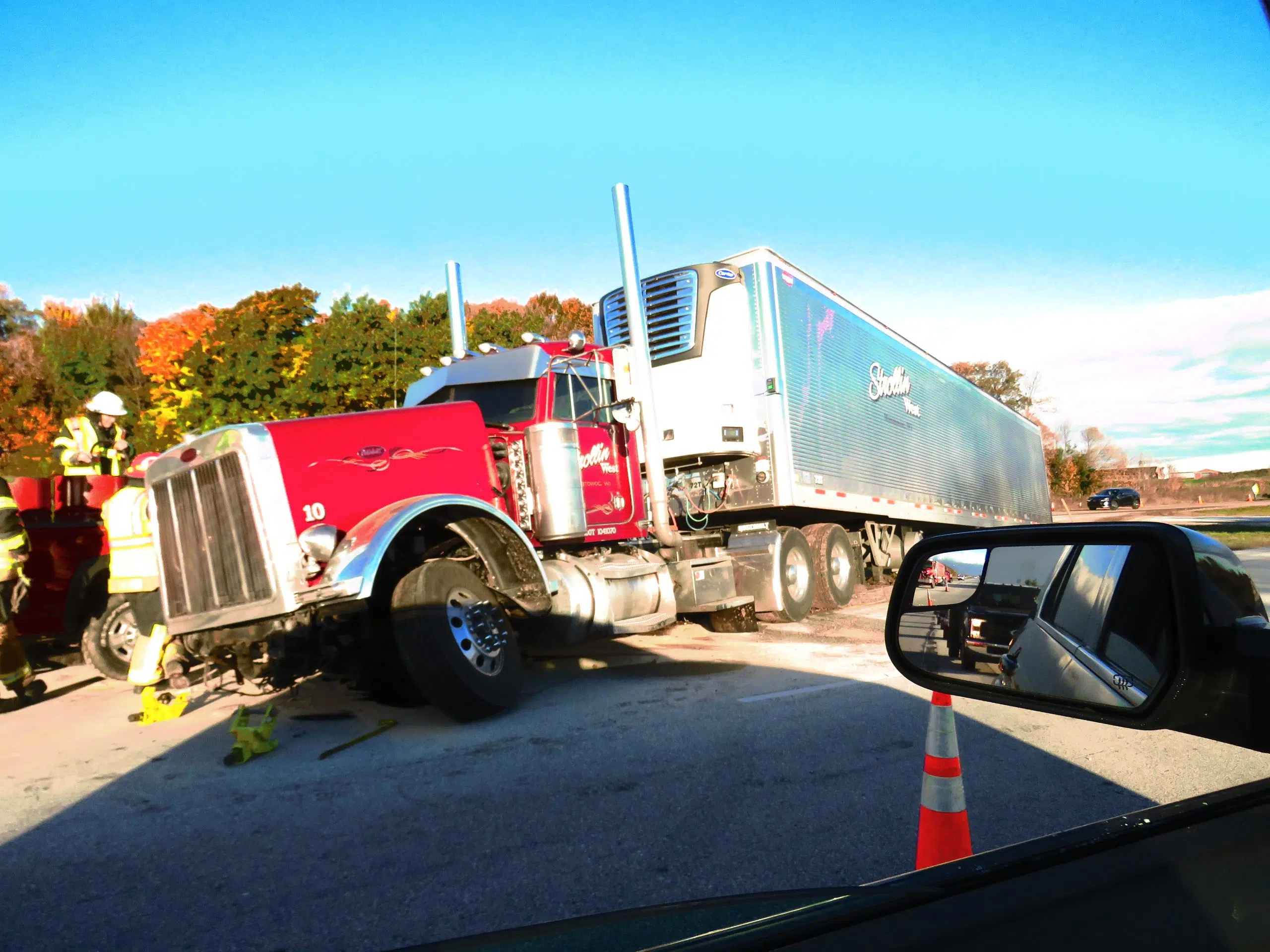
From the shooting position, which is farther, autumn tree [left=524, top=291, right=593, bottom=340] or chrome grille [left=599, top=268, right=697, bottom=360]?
autumn tree [left=524, top=291, right=593, bottom=340]

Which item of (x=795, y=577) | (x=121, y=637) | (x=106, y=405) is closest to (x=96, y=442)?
(x=106, y=405)

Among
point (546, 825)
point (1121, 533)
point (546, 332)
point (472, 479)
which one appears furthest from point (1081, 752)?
point (546, 332)

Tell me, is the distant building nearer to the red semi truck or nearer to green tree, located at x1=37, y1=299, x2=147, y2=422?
the red semi truck

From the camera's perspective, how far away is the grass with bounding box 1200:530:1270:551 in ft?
4.57

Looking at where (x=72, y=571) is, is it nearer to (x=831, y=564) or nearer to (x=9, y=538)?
(x=9, y=538)

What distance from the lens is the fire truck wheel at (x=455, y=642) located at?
5.49 metres

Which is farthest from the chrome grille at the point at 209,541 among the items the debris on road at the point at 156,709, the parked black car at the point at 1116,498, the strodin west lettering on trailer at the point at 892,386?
the strodin west lettering on trailer at the point at 892,386

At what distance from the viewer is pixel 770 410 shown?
10320 millimetres

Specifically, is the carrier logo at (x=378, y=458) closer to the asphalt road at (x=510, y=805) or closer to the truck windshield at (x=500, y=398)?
the truck windshield at (x=500, y=398)

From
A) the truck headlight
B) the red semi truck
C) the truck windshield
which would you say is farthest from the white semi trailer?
the truck headlight

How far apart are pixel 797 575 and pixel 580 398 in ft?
13.3

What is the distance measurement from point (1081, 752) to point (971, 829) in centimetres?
157

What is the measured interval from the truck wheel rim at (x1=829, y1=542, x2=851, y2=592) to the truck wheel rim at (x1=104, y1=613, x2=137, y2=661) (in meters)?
7.77

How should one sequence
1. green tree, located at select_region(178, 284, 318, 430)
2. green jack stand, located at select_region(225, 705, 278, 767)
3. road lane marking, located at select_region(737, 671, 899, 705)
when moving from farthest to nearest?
green tree, located at select_region(178, 284, 318, 430)
road lane marking, located at select_region(737, 671, 899, 705)
green jack stand, located at select_region(225, 705, 278, 767)
